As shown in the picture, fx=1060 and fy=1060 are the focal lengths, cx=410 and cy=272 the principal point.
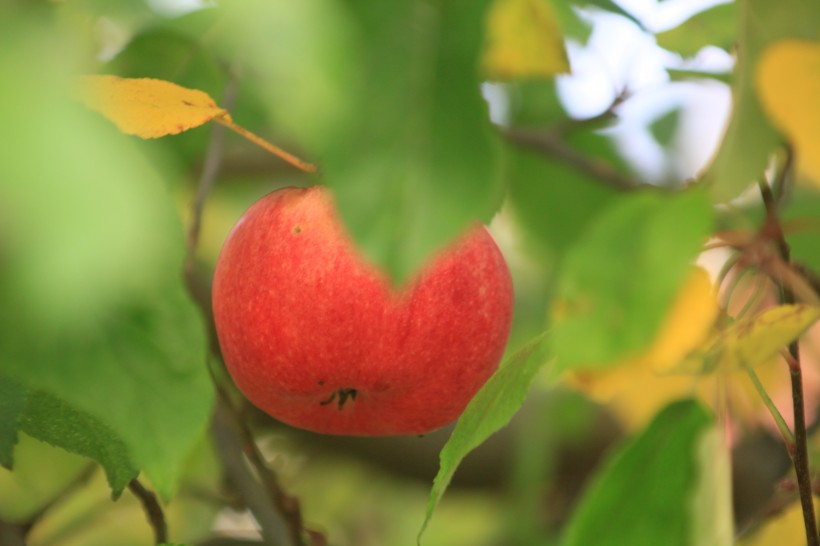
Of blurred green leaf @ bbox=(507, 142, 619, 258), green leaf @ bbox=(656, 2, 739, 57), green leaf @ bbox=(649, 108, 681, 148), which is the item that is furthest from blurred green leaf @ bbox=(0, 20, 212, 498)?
green leaf @ bbox=(649, 108, 681, 148)

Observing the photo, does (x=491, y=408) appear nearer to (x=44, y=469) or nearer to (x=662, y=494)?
(x=662, y=494)

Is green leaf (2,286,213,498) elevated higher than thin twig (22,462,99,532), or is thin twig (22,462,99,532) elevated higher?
green leaf (2,286,213,498)

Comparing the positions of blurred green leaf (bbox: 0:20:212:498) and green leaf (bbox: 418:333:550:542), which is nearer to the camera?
blurred green leaf (bbox: 0:20:212:498)

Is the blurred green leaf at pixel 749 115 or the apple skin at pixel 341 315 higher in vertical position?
the blurred green leaf at pixel 749 115

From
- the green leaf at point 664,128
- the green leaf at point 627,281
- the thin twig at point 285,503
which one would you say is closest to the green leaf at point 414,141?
the green leaf at point 627,281

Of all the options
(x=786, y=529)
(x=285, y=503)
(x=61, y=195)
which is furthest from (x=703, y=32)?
(x=61, y=195)

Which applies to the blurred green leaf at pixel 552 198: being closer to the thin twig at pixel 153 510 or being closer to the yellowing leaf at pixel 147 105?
the thin twig at pixel 153 510

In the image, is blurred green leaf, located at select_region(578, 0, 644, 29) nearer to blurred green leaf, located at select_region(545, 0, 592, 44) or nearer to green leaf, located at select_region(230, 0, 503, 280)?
blurred green leaf, located at select_region(545, 0, 592, 44)

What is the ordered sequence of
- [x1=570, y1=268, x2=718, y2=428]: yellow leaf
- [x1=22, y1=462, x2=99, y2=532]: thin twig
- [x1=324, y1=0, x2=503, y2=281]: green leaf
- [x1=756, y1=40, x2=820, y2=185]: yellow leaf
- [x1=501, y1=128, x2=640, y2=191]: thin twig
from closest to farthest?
[x1=324, y1=0, x2=503, y2=281]: green leaf, [x1=756, y1=40, x2=820, y2=185]: yellow leaf, [x1=22, y1=462, x2=99, y2=532]: thin twig, [x1=570, y1=268, x2=718, y2=428]: yellow leaf, [x1=501, y1=128, x2=640, y2=191]: thin twig
